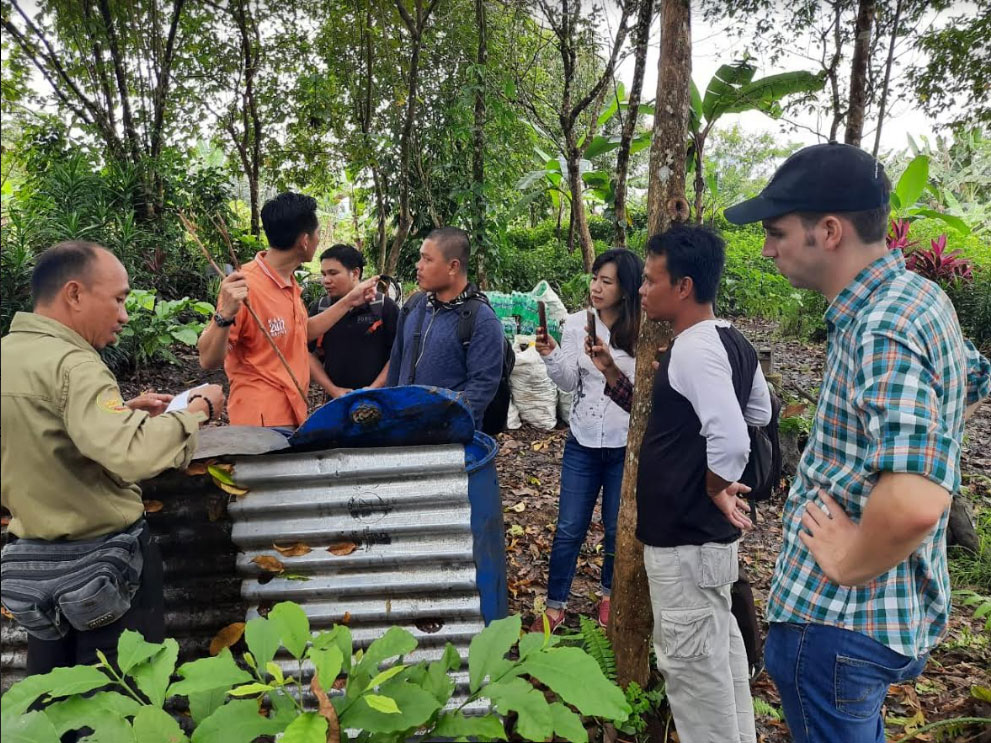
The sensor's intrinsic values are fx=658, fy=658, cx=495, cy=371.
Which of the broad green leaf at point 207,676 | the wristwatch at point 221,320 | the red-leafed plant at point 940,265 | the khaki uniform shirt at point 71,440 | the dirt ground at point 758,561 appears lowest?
the dirt ground at point 758,561

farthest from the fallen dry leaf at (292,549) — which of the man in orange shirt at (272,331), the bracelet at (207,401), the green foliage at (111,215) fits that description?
the green foliage at (111,215)

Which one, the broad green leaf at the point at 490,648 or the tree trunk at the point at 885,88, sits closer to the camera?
the broad green leaf at the point at 490,648

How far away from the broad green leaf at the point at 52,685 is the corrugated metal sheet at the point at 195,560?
113cm

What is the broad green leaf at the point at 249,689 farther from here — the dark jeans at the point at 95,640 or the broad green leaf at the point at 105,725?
the dark jeans at the point at 95,640

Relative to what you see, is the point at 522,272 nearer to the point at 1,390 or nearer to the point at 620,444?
the point at 620,444

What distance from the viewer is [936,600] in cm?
147

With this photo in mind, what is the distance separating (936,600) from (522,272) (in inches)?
438

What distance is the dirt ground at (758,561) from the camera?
290 centimetres

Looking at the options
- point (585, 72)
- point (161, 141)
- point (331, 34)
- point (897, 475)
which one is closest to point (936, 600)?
point (897, 475)

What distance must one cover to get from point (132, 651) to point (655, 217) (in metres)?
2.19

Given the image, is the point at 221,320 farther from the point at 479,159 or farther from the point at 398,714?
the point at 479,159

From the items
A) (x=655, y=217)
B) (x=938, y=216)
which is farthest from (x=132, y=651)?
(x=938, y=216)

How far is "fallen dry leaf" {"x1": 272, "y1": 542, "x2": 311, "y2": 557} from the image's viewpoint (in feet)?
7.04

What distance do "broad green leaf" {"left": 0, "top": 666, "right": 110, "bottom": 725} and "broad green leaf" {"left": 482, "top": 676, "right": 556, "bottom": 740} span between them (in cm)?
58
